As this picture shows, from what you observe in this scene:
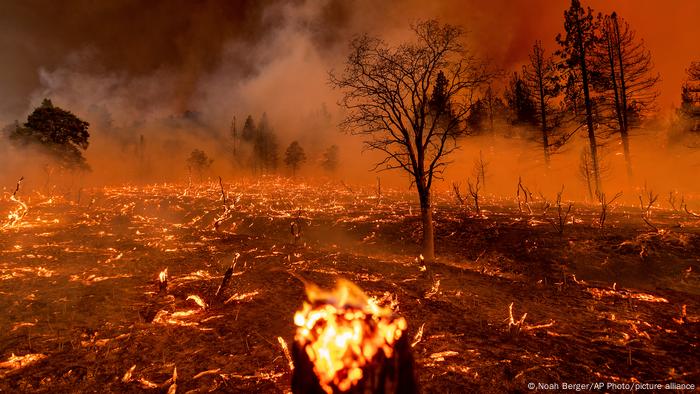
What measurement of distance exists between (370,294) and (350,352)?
5.71 m

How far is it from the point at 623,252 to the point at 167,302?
15.3 meters

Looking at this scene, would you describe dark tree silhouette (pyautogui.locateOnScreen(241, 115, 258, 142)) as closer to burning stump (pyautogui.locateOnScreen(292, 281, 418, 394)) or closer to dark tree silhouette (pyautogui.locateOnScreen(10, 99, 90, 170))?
dark tree silhouette (pyautogui.locateOnScreen(10, 99, 90, 170))

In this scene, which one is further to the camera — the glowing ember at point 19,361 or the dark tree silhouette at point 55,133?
the dark tree silhouette at point 55,133

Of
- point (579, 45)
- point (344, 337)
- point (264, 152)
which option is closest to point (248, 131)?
point (264, 152)

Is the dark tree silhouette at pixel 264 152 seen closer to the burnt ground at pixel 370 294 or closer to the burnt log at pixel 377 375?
the burnt ground at pixel 370 294

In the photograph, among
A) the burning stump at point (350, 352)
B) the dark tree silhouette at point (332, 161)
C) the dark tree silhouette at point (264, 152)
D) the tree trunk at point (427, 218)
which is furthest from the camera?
the dark tree silhouette at point (264, 152)

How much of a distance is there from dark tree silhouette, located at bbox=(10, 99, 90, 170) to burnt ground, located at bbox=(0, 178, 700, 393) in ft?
86.5

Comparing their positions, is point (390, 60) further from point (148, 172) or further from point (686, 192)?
point (148, 172)

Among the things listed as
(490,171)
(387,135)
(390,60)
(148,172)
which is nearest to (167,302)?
(387,135)

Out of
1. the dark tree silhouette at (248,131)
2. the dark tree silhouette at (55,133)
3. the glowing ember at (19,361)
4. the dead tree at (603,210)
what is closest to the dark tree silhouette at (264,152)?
the dark tree silhouette at (248,131)

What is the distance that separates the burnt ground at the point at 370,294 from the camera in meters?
5.49

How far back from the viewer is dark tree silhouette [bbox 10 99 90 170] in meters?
37.6

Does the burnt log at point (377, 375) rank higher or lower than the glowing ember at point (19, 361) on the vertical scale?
higher

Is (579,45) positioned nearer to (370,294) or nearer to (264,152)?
(370,294)
